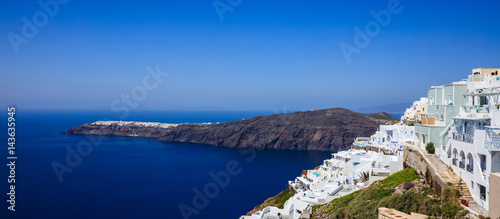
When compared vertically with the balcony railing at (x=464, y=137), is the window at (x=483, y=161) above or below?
below

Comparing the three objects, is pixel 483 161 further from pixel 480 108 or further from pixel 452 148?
pixel 480 108

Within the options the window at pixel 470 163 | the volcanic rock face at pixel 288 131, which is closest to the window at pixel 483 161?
the window at pixel 470 163

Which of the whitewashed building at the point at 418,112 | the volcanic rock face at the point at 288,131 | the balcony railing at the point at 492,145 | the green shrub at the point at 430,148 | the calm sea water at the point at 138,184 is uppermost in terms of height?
the whitewashed building at the point at 418,112

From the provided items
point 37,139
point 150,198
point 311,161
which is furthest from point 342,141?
point 37,139

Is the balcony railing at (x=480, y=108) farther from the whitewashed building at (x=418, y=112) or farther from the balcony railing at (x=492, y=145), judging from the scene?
the whitewashed building at (x=418, y=112)

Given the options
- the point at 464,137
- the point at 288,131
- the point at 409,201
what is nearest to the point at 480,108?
the point at 464,137

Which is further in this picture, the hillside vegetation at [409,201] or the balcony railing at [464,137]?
the balcony railing at [464,137]

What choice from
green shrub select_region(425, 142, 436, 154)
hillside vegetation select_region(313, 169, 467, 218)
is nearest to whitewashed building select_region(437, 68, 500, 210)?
green shrub select_region(425, 142, 436, 154)

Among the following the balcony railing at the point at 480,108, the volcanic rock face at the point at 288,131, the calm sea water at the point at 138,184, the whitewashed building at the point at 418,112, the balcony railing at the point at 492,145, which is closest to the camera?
the balcony railing at the point at 492,145
